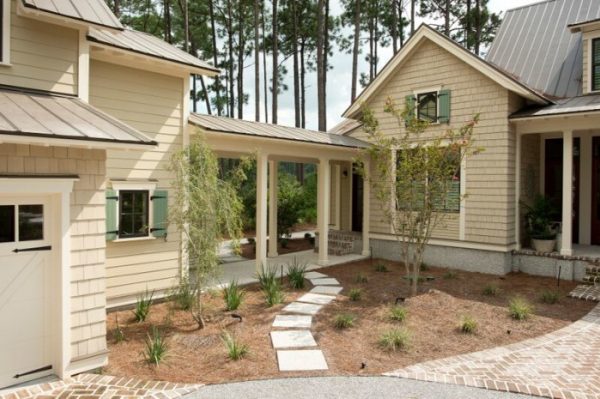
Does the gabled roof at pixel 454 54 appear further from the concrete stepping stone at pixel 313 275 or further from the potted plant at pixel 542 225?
the concrete stepping stone at pixel 313 275

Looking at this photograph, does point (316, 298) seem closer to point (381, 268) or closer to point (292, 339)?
point (292, 339)

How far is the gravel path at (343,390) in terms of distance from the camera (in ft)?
14.0

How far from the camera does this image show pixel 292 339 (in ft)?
19.5

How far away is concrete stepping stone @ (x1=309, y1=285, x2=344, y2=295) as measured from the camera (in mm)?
8617

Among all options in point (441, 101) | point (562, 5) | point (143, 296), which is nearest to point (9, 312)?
point (143, 296)

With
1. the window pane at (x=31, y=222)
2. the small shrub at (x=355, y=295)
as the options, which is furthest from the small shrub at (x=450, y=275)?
the window pane at (x=31, y=222)

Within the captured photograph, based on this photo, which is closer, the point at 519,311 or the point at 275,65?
the point at 519,311

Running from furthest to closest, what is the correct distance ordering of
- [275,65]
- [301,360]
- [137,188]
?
1. [275,65]
2. [137,188]
3. [301,360]

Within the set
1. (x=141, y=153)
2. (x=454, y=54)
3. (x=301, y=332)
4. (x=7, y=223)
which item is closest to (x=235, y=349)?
(x=301, y=332)

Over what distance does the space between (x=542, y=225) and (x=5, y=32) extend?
38.7 ft

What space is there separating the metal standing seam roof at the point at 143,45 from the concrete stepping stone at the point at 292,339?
5.38 meters

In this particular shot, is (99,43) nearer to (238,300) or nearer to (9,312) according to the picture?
(9,312)

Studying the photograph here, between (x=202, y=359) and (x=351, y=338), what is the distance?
7.20 ft

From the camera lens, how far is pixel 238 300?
7.32 meters
